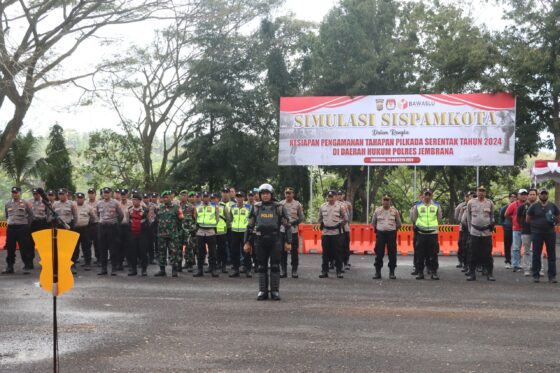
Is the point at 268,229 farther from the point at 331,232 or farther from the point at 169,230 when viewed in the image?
the point at 169,230

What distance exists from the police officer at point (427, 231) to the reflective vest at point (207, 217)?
14.1ft

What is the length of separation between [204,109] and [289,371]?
28.6 m

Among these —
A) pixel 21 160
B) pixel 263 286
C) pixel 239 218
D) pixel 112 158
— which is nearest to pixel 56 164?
pixel 21 160

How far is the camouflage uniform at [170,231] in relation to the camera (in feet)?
50.1

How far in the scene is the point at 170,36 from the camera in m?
37.9

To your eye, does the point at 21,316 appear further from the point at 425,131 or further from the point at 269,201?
the point at 425,131

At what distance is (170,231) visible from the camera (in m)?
15.3

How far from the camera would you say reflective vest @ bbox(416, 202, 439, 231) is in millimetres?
14977

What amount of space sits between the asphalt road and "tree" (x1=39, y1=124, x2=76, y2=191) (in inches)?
669

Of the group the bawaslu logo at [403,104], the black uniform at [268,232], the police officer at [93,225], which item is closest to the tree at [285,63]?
the bawaslu logo at [403,104]

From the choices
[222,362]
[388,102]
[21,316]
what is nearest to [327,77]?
[388,102]

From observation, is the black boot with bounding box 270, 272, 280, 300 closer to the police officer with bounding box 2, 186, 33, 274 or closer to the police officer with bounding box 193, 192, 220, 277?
the police officer with bounding box 193, 192, 220, 277

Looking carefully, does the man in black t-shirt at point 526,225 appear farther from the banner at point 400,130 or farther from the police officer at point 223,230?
the banner at point 400,130

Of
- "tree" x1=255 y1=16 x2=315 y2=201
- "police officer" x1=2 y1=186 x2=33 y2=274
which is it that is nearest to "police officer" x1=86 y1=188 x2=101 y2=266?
"police officer" x1=2 y1=186 x2=33 y2=274
